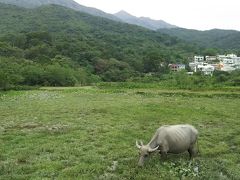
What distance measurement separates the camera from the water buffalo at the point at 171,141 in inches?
693

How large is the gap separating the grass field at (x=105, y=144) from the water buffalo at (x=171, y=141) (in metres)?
0.47

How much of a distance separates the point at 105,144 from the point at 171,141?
5.14 meters

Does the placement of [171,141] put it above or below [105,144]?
above

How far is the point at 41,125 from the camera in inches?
1166

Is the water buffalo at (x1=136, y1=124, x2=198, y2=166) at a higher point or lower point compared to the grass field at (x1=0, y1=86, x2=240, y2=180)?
higher

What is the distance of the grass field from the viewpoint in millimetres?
16616

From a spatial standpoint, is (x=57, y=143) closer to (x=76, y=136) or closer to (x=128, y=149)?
(x=76, y=136)

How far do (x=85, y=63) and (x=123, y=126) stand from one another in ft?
398

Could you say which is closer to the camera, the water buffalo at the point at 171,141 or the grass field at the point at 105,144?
the grass field at the point at 105,144

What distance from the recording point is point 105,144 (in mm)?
22438

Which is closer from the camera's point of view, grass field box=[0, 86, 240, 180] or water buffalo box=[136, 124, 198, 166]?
grass field box=[0, 86, 240, 180]

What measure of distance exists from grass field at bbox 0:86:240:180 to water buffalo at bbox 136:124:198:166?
47cm

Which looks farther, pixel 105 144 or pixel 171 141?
pixel 105 144

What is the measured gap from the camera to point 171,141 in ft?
61.2
